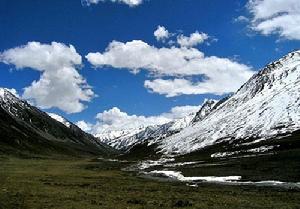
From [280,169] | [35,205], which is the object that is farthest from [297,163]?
[35,205]

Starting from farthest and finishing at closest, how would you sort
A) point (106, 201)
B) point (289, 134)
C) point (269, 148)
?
point (289, 134)
point (269, 148)
point (106, 201)

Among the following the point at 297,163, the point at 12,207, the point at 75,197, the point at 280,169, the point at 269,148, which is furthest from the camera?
the point at 269,148

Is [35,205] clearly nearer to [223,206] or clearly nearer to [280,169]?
[223,206]

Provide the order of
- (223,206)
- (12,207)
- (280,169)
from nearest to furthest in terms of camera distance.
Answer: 1. (12,207)
2. (223,206)
3. (280,169)

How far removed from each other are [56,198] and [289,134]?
16571cm

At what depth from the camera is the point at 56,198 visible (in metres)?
44.3

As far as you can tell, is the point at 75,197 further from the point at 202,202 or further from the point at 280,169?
the point at 280,169

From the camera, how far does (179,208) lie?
3800 centimetres

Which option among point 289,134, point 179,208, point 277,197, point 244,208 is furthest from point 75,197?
point 289,134

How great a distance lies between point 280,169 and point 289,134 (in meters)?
105

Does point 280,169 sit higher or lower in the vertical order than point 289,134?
lower

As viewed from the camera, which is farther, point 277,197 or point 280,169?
point 280,169

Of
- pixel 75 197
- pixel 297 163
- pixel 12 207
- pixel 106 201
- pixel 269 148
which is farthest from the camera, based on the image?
pixel 269 148

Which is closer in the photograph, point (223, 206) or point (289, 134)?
point (223, 206)
